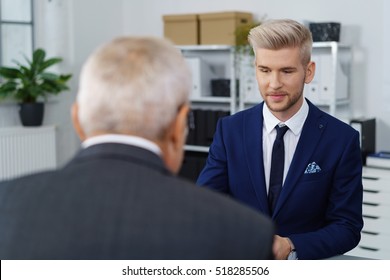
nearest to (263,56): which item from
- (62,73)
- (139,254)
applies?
(139,254)

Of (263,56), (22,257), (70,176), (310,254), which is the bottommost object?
(310,254)

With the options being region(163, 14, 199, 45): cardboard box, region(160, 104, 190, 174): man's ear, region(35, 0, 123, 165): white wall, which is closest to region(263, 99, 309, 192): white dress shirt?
region(160, 104, 190, 174): man's ear

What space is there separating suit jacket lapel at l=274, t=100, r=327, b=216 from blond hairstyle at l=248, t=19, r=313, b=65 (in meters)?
0.20

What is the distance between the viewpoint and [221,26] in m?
5.04

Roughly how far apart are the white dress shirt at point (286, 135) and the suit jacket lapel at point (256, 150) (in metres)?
0.02

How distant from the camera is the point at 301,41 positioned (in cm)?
192

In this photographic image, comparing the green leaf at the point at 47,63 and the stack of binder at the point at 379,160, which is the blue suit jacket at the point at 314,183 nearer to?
the stack of binder at the point at 379,160

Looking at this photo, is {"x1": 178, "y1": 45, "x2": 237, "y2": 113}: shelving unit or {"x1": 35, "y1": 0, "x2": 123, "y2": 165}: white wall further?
{"x1": 35, "y1": 0, "x2": 123, "y2": 165}: white wall

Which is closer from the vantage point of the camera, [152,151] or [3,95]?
[152,151]

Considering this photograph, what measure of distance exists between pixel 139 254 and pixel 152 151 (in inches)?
6.4

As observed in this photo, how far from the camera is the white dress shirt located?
1.96m

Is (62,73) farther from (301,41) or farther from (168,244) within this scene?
(168,244)

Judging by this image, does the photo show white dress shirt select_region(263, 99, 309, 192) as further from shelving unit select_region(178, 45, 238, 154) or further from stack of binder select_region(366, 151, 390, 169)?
shelving unit select_region(178, 45, 238, 154)

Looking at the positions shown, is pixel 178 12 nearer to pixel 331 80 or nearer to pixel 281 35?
pixel 331 80
